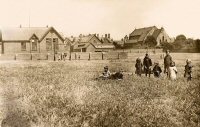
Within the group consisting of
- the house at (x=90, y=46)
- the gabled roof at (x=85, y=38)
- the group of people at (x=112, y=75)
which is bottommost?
the group of people at (x=112, y=75)

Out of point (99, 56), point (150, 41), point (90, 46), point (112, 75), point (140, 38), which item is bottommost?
point (112, 75)

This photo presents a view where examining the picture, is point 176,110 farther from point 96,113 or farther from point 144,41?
point 144,41

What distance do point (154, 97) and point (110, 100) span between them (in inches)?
38.5

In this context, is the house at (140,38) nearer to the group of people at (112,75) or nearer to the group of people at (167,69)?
the group of people at (167,69)

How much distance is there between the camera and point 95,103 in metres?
6.41

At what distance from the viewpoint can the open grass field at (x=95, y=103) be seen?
5.76 metres

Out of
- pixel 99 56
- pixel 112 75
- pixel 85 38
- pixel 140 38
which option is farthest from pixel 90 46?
pixel 112 75

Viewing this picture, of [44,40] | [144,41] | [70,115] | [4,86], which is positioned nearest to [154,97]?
[70,115]

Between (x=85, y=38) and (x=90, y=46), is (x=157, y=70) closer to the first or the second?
(x=90, y=46)

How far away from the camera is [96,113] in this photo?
6.02m

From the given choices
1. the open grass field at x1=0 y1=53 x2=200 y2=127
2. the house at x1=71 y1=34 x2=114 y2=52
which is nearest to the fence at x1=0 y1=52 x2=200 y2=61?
the open grass field at x1=0 y1=53 x2=200 y2=127

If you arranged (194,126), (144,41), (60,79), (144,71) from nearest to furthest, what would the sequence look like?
(194,126), (60,79), (144,71), (144,41)

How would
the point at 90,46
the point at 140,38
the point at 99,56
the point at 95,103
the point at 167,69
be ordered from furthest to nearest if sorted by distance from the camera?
the point at 90,46 → the point at 140,38 → the point at 99,56 → the point at 167,69 → the point at 95,103

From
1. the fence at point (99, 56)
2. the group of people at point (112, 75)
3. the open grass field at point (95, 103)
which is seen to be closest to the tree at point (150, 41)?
the fence at point (99, 56)
